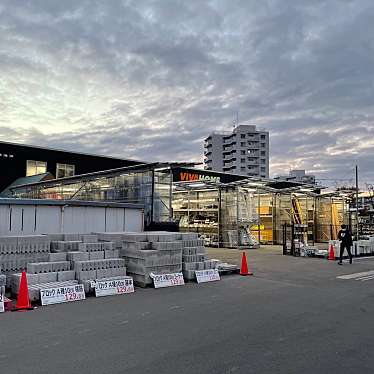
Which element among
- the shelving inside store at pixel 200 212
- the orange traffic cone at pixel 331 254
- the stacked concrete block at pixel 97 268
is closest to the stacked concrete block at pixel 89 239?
the stacked concrete block at pixel 97 268

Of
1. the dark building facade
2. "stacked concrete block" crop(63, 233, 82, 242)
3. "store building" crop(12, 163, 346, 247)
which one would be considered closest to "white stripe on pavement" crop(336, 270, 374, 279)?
"store building" crop(12, 163, 346, 247)

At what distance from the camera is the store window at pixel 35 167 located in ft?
123

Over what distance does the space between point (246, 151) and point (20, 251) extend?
110729 mm

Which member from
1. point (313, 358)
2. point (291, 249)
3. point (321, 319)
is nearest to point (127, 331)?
point (313, 358)

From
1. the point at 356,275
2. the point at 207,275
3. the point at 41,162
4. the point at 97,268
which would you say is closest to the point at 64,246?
the point at 97,268

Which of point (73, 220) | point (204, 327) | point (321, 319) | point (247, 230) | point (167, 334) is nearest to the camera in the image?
point (167, 334)

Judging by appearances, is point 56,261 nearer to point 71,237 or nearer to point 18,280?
point 18,280

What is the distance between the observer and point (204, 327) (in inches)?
292

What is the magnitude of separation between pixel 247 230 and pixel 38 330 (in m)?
23.8

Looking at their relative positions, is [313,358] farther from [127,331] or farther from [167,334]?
[127,331]

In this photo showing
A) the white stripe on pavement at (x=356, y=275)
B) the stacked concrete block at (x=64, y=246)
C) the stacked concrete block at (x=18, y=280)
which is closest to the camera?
the stacked concrete block at (x=18, y=280)

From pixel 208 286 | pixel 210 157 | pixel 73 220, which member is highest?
pixel 210 157

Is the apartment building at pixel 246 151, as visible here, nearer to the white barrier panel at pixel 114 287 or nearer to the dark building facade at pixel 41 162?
the dark building facade at pixel 41 162

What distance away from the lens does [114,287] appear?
35.8 feet
